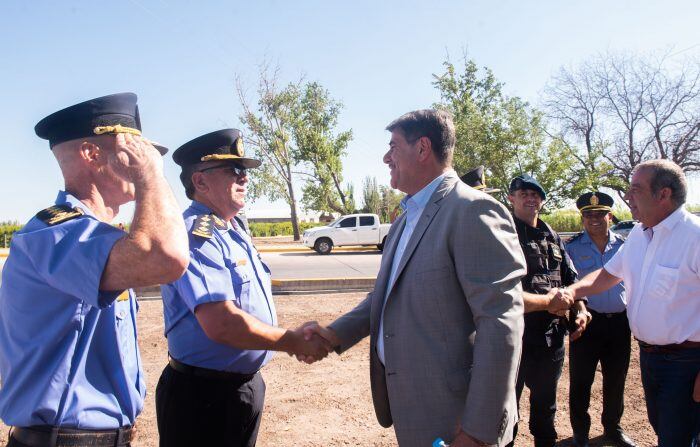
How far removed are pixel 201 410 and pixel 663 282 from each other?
2.74 metres

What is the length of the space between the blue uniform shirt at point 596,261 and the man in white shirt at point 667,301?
1.05 metres

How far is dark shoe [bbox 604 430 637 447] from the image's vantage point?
394 cm

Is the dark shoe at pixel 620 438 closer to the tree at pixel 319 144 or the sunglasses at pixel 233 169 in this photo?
the sunglasses at pixel 233 169

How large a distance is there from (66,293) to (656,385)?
10.6ft

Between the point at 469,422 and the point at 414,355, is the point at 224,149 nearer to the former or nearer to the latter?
the point at 414,355

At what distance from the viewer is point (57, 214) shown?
5.59 feet

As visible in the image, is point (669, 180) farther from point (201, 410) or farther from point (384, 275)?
point (201, 410)

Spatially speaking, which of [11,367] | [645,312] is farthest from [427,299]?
[645,312]

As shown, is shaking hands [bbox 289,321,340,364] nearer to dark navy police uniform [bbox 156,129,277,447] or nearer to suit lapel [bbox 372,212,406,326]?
dark navy police uniform [bbox 156,129,277,447]

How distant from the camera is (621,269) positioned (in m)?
3.60

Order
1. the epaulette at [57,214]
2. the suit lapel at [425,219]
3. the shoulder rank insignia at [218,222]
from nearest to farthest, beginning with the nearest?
the epaulette at [57,214] → the suit lapel at [425,219] → the shoulder rank insignia at [218,222]

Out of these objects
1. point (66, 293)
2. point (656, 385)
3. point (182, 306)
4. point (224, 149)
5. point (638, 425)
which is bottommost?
point (638, 425)

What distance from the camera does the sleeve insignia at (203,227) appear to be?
8.04 ft

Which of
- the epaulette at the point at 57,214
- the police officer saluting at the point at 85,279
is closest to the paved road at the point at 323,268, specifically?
the police officer saluting at the point at 85,279
